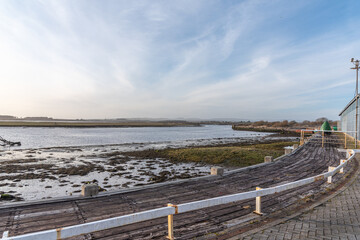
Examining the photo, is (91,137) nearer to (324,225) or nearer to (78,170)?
(78,170)

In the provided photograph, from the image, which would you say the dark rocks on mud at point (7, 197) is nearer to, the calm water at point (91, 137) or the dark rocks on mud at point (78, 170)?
the dark rocks on mud at point (78, 170)

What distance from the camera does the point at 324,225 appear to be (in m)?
5.13

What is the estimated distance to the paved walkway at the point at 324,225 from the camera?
4.66 metres

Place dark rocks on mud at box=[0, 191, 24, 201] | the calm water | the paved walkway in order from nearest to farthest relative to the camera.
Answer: the paved walkway
dark rocks on mud at box=[0, 191, 24, 201]
the calm water

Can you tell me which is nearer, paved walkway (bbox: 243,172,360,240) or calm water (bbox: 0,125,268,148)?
paved walkway (bbox: 243,172,360,240)

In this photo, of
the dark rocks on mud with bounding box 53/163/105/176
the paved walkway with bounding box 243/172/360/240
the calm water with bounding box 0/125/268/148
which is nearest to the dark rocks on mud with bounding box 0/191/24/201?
the dark rocks on mud with bounding box 53/163/105/176

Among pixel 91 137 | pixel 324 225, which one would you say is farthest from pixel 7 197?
pixel 91 137

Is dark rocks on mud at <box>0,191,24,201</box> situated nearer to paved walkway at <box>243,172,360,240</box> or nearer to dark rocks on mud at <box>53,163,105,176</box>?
dark rocks on mud at <box>53,163,105,176</box>

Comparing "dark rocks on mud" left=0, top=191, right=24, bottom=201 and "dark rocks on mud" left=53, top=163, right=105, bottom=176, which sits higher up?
"dark rocks on mud" left=0, top=191, right=24, bottom=201

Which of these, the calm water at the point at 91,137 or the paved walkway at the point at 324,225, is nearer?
the paved walkway at the point at 324,225

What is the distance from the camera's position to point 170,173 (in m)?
17.2

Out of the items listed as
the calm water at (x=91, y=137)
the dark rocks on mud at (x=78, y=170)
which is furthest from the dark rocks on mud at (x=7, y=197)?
the calm water at (x=91, y=137)

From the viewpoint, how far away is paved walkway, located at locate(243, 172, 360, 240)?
4.66 metres

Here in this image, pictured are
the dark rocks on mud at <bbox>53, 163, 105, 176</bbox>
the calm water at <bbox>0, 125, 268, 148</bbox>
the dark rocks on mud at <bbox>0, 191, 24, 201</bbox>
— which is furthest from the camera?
the calm water at <bbox>0, 125, 268, 148</bbox>
